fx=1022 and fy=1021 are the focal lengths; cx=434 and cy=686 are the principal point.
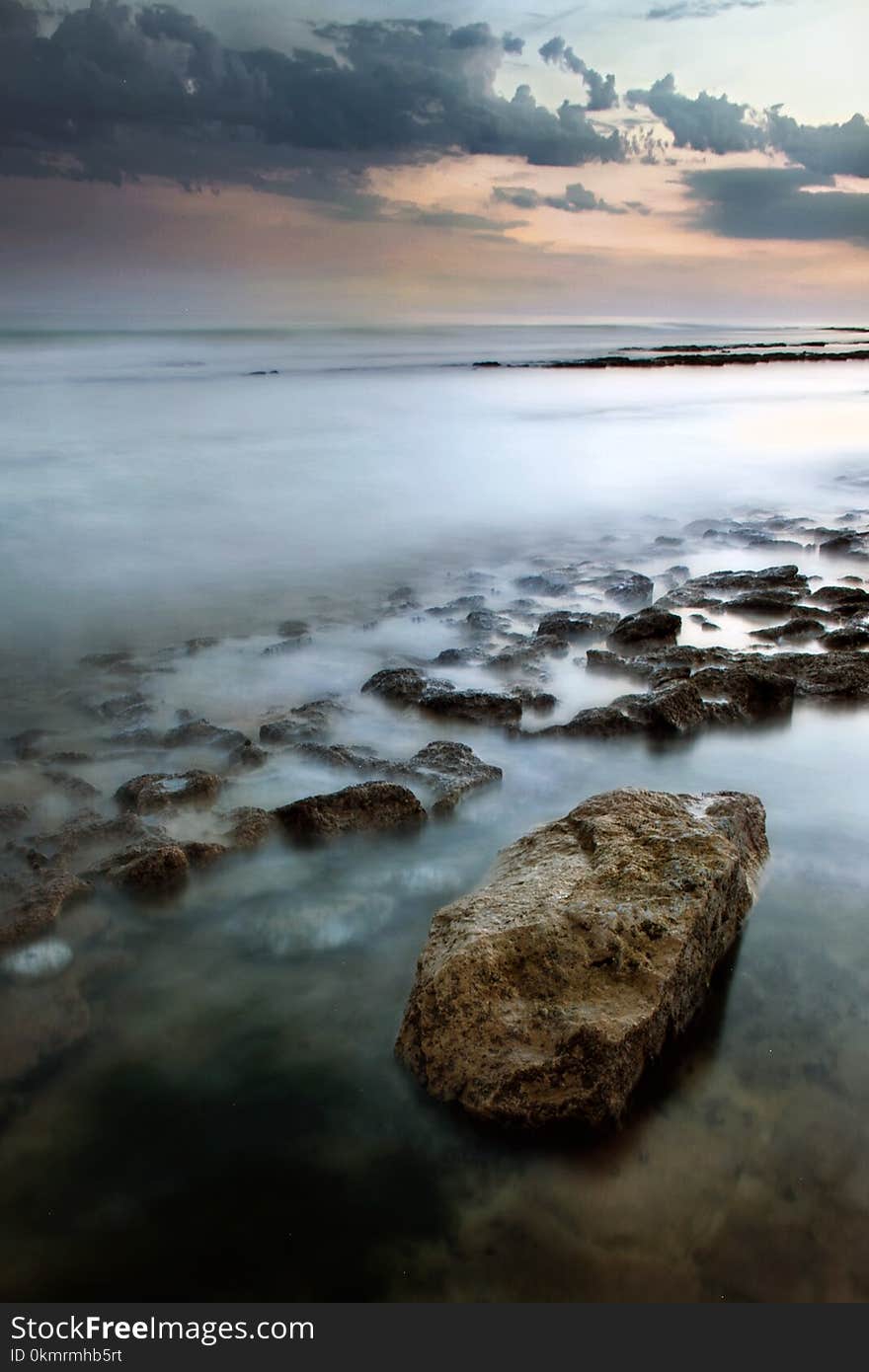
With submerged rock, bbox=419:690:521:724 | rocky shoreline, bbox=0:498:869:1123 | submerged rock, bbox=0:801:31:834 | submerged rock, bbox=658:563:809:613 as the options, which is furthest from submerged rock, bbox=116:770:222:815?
submerged rock, bbox=658:563:809:613

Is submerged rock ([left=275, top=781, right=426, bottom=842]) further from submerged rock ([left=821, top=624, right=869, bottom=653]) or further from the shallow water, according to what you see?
submerged rock ([left=821, top=624, right=869, bottom=653])

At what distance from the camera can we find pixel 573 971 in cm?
291

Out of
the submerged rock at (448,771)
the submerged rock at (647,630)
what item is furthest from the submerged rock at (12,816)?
the submerged rock at (647,630)

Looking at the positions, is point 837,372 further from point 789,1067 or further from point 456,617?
point 789,1067

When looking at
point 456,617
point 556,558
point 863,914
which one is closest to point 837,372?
point 556,558

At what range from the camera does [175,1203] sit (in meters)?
2.61

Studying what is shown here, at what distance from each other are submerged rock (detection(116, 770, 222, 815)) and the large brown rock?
1.59 meters

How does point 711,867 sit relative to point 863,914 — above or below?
above

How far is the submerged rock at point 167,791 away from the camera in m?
4.39

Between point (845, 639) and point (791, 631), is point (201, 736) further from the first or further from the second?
point (845, 639)

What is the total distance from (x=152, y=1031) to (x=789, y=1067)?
1939 mm

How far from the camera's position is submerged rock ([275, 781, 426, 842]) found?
4.22 metres

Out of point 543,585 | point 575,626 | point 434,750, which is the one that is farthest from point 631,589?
point 434,750

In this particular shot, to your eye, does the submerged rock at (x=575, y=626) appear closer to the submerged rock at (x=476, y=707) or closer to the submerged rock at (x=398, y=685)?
the submerged rock at (x=398, y=685)
